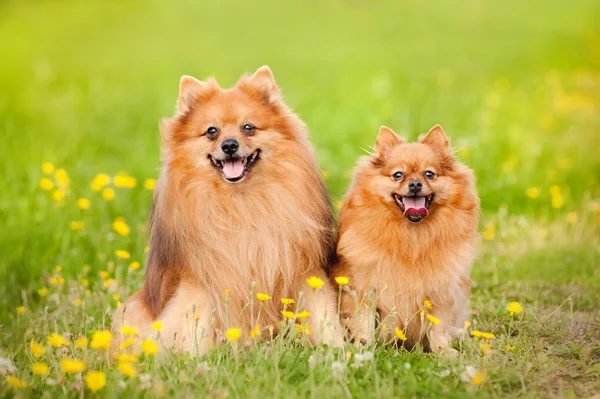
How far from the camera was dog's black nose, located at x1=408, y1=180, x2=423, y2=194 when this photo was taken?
4582 millimetres

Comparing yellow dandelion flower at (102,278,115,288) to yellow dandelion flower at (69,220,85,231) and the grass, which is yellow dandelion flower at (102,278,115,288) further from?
yellow dandelion flower at (69,220,85,231)

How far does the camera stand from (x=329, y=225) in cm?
487

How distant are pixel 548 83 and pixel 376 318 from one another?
930 centimetres

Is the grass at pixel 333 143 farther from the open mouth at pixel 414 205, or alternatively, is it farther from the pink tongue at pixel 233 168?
the pink tongue at pixel 233 168

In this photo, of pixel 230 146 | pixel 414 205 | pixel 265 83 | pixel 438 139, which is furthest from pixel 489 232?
pixel 230 146

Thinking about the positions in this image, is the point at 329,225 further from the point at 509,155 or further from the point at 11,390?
the point at 509,155

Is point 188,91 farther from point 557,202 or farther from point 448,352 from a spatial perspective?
point 557,202

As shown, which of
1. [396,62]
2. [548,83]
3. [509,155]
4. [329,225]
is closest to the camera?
[329,225]

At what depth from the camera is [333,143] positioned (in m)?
9.48

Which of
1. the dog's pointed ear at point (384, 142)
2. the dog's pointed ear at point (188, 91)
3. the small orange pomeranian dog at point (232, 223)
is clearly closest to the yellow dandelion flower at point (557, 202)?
the dog's pointed ear at point (384, 142)

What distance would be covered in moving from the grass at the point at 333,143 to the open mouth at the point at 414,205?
81 centimetres

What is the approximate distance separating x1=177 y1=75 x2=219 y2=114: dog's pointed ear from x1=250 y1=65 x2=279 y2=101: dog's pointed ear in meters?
0.26

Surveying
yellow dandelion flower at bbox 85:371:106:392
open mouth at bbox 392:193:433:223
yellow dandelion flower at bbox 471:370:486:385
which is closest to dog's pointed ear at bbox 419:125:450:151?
open mouth at bbox 392:193:433:223

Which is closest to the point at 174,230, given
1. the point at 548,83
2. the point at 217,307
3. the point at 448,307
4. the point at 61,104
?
the point at 217,307
